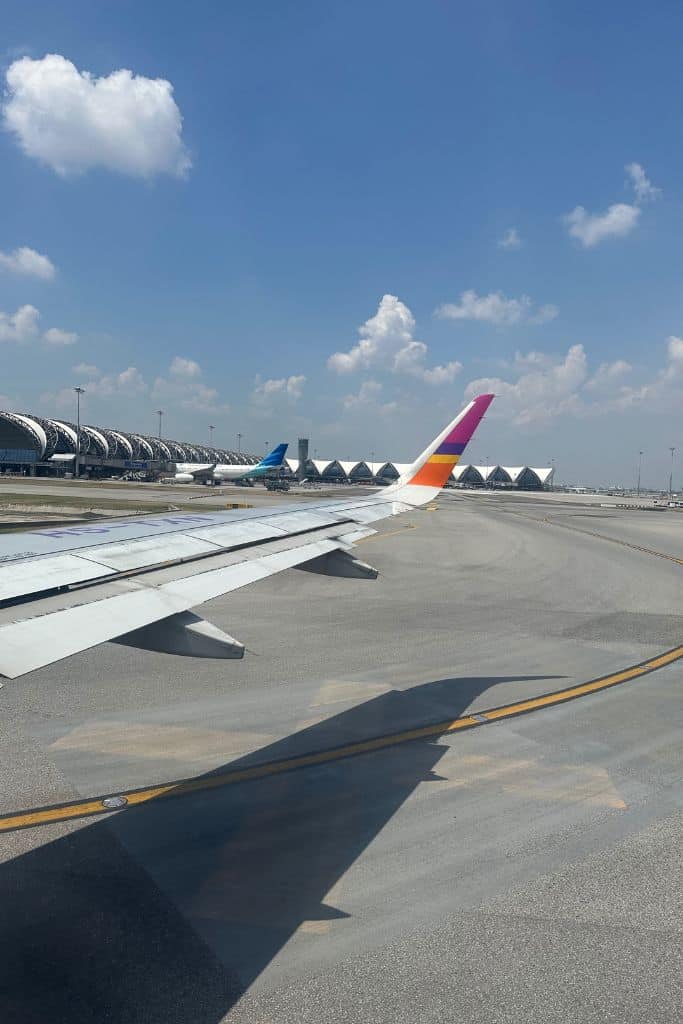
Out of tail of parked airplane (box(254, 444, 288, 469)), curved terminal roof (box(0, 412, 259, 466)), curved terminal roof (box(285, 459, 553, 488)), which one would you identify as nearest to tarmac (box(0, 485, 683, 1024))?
tail of parked airplane (box(254, 444, 288, 469))

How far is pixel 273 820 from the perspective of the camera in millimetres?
5980

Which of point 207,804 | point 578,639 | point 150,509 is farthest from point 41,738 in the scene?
point 150,509

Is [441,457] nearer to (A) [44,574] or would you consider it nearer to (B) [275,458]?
(A) [44,574]

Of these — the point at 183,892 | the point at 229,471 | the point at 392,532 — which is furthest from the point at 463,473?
the point at 183,892

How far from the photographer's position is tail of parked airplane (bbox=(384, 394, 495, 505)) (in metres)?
10.0

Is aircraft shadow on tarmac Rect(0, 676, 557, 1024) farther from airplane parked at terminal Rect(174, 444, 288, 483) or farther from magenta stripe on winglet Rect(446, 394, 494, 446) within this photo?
airplane parked at terminal Rect(174, 444, 288, 483)

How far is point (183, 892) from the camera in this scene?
493cm

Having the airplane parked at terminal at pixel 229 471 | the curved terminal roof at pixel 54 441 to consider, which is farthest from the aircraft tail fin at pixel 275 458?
the curved terminal roof at pixel 54 441

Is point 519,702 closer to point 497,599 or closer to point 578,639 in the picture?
point 578,639

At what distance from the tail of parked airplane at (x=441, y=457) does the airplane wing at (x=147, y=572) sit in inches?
1.4

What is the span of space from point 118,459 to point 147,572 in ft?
428

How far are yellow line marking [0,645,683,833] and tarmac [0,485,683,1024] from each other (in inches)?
2.9

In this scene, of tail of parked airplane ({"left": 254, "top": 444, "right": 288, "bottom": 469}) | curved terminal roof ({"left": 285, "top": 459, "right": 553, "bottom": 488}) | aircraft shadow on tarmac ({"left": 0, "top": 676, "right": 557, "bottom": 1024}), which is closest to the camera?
aircraft shadow on tarmac ({"left": 0, "top": 676, "right": 557, "bottom": 1024})

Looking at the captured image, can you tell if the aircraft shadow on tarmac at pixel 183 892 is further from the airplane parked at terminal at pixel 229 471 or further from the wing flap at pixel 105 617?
the airplane parked at terminal at pixel 229 471
